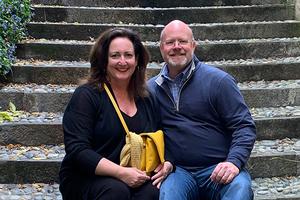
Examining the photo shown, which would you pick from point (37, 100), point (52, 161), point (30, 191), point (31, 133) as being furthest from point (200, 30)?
point (30, 191)

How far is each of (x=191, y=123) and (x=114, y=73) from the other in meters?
0.54

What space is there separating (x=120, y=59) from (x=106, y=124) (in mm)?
371

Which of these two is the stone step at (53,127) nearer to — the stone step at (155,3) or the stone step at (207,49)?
the stone step at (207,49)

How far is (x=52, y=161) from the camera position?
3.80m

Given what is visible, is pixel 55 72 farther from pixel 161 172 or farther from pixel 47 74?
pixel 161 172

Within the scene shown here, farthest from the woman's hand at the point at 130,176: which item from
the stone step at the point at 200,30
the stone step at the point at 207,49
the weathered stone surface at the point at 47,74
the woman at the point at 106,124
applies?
the stone step at the point at 200,30

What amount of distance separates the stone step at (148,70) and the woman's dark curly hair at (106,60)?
182 cm

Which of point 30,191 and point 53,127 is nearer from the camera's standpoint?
point 30,191

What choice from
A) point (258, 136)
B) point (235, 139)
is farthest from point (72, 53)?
point (235, 139)

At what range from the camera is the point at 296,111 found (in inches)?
182

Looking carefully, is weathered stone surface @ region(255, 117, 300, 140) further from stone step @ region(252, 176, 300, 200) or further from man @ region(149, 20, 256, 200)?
man @ region(149, 20, 256, 200)

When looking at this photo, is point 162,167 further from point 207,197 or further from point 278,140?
point 278,140

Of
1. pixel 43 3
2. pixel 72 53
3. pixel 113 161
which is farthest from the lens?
pixel 43 3

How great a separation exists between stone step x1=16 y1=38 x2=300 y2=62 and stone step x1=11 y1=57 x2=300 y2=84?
0.30 ft
